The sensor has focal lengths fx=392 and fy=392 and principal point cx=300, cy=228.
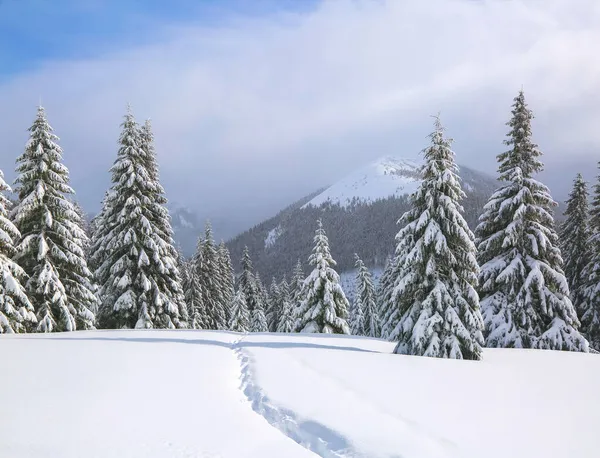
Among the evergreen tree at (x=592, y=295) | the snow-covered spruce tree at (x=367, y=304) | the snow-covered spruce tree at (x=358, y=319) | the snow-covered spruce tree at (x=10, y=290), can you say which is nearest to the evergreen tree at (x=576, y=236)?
the evergreen tree at (x=592, y=295)

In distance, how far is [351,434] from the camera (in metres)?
7.39

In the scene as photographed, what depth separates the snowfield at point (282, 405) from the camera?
6.78 meters

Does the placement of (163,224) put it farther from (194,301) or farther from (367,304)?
(367,304)

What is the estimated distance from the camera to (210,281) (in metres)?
44.9

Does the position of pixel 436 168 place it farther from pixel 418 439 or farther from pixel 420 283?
pixel 418 439

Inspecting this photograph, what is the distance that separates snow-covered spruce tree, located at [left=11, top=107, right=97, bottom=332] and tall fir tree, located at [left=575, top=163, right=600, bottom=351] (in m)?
31.0

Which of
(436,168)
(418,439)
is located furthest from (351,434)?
(436,168)

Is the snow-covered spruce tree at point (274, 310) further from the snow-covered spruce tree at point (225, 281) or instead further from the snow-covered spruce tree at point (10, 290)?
the snow-covered spruce tree at point (10, 290)

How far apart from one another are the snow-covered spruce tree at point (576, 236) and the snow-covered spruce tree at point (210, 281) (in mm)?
33774

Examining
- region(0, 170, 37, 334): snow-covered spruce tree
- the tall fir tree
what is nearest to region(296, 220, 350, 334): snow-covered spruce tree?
the tall fir tree

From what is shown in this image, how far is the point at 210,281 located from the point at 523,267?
111 feet

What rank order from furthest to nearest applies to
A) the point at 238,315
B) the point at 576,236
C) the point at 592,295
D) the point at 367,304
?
the point at 367,304, the point at 238,315, the point at 576,236, the point at 592,295

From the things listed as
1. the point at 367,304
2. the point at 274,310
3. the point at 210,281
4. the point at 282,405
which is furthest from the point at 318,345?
the point at 274,310

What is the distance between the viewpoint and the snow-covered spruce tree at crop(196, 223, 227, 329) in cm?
4368
